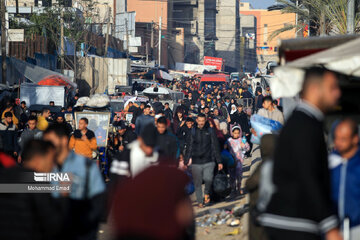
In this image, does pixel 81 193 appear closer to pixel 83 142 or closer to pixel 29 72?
pixel 83 142

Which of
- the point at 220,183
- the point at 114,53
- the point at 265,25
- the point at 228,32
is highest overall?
the point at 265,25

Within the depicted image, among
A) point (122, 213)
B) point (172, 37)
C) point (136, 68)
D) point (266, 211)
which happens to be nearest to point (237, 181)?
point (266, 211)

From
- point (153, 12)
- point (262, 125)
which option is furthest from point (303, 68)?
point (153, 12)

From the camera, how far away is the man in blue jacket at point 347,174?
4883 mm

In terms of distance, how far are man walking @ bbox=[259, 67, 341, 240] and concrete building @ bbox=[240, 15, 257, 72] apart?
12240 centimetres

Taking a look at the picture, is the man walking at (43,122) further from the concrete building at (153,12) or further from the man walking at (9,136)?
the concrete building at (153,12)

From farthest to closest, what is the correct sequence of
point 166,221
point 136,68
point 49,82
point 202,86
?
point 136,68
point 202,86
point 49,82
point 166,221

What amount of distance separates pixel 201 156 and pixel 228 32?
116403 millimetres

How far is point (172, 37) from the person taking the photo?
9456 cm

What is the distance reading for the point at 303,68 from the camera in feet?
19.6

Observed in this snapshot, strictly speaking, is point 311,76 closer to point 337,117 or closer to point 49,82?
point 337,117

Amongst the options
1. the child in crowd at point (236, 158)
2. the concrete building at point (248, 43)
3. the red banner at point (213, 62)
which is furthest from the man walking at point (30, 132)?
the concrete building at point (248, 43)

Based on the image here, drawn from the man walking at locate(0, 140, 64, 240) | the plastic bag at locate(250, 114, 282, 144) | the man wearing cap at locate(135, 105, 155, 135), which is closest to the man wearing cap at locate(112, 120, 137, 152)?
the man wearing cap at locate(135, 105, 155, 135)

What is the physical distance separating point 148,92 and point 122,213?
2622 centimetres
